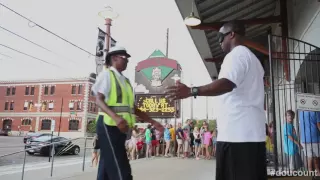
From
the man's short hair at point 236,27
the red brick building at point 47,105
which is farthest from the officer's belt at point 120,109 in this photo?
the red brick building at point 47,105

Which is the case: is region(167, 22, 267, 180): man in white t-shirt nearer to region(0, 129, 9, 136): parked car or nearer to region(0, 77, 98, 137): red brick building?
region(0, 77, 98, 137): red brick building

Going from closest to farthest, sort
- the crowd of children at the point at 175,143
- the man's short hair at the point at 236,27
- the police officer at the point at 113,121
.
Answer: the man's short hair at the point at 236,27, the police officer at the point at 113,121, the crowd of children at the point at 175,143

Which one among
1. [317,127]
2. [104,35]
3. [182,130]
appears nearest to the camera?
[317,127]

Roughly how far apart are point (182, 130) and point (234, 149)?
40.3 feet

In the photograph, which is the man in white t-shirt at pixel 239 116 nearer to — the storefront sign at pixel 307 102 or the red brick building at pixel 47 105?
the storefront sign at pixel 307 102

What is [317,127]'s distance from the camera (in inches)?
228

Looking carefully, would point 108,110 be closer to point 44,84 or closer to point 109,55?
point 109,55

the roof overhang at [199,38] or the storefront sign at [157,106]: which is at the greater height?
the roof overhang at [199,38]

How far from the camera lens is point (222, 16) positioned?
9.54 meters

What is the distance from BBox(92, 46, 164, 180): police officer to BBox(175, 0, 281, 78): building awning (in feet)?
17.3

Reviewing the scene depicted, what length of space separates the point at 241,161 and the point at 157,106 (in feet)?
43.6

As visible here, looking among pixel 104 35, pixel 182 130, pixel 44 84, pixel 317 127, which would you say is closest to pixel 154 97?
pixel 182 130

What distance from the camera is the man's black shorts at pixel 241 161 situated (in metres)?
2.05

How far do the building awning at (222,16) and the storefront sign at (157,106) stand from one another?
3.83 meters
